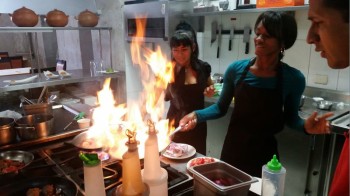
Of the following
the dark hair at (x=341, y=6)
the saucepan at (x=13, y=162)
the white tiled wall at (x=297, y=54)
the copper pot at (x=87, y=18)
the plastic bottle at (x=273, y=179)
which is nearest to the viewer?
the dark hair at (x=341, y=6)

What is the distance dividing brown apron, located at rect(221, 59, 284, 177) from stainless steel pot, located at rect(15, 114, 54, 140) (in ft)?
4.24

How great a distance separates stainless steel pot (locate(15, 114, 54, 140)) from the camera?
1.73 metres

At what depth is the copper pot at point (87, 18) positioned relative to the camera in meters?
3.95

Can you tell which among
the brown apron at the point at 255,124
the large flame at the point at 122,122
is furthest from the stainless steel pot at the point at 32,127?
the brown apron at the point at 255,124

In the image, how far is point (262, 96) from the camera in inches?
Answer: 73.2

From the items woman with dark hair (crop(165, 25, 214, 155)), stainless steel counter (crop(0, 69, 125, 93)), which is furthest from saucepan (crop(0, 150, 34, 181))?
stainless steel counter (crop(0, 69, 125, 93))

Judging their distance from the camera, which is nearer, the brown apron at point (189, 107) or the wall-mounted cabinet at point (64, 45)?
the brown apron at point (189, 107)

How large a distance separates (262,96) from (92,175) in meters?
1.32

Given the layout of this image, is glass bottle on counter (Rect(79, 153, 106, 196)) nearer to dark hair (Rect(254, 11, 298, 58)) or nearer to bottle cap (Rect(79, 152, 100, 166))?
bottle cap (Rect(79, 152, 100, 166))

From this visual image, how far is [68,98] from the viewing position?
4234 mm

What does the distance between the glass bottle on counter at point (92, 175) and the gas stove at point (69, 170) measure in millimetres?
200

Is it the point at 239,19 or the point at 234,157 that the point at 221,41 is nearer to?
the point at 239,19

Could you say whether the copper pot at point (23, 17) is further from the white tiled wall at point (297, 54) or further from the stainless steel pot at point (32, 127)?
the white tiled wall at point (297, 54)

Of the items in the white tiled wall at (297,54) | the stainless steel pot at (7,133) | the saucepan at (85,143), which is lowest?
the saucepan at (85,143)
